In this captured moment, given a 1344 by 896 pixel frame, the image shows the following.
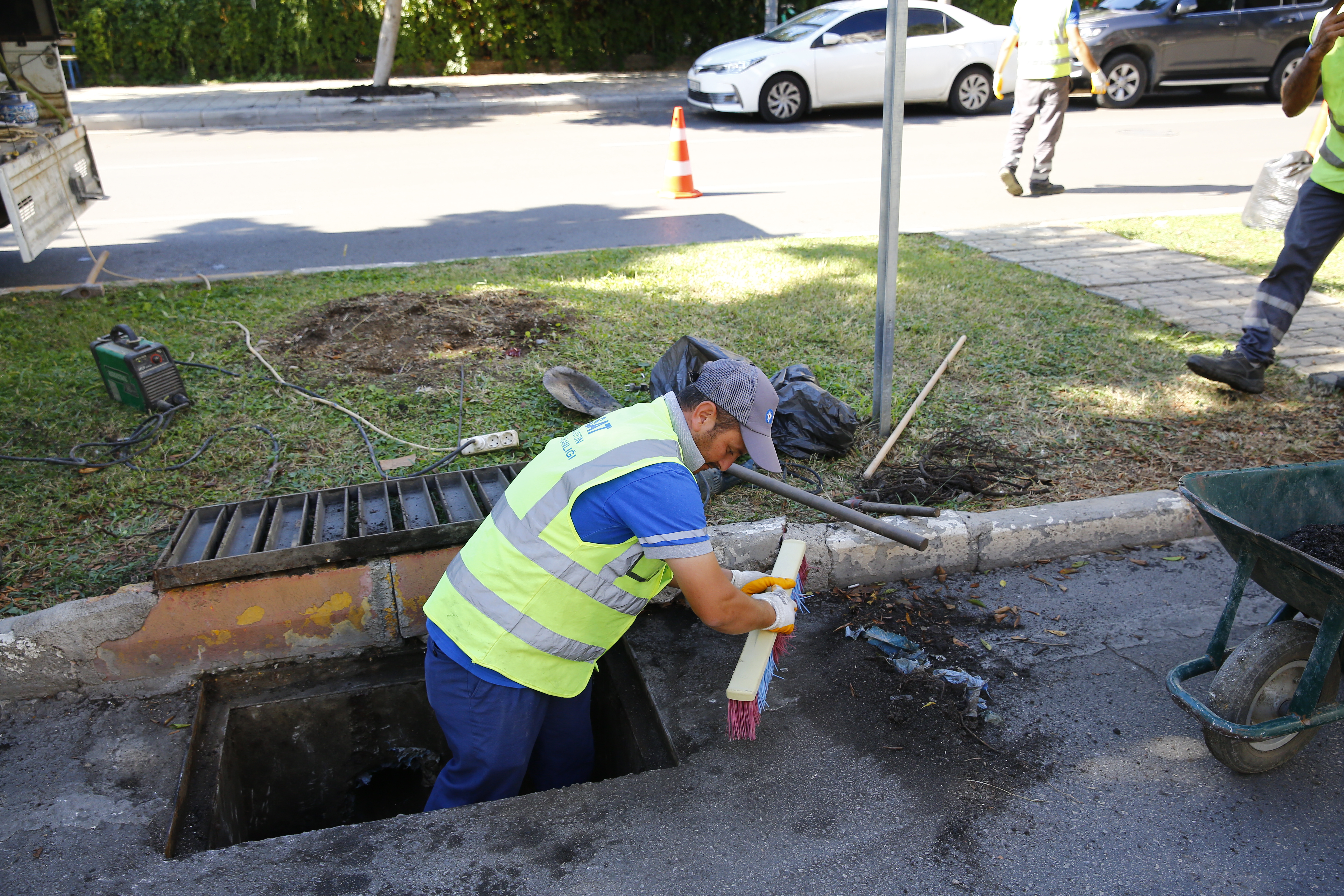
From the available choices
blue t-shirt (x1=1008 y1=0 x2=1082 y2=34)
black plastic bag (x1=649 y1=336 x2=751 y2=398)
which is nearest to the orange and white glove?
black plastic bag (x1=649 y1=336 x2=751 y2=398)

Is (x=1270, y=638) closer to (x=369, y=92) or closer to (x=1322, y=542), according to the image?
(x=1322, y=542)

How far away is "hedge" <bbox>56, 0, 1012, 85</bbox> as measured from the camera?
16906mm

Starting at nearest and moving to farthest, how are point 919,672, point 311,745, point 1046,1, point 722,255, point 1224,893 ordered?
1. point 1224,893
2. point 919,672
3. point 311,745
4. point 722,255
5. point 1046,1

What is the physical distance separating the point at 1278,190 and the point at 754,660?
7.21 metres

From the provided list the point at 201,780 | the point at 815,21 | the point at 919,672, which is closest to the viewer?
the point at 201,780

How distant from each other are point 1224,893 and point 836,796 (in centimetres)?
98

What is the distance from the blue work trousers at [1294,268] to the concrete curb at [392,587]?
1.37 metres

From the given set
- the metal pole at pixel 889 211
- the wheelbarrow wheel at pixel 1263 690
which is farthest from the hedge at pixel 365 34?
the wheelbarrow wheel at pixel 1263 690

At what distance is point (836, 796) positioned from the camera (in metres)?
2.60

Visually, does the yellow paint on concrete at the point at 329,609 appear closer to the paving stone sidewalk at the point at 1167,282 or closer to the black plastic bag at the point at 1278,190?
the paving stone sidewalk at the point at 1167,282

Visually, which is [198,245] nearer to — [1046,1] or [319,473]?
[319,473]

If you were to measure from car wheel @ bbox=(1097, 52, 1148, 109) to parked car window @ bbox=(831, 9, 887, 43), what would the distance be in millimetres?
3717

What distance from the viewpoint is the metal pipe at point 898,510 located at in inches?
144

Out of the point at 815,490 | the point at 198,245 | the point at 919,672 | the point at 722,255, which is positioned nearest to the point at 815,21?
the point at 722,255
